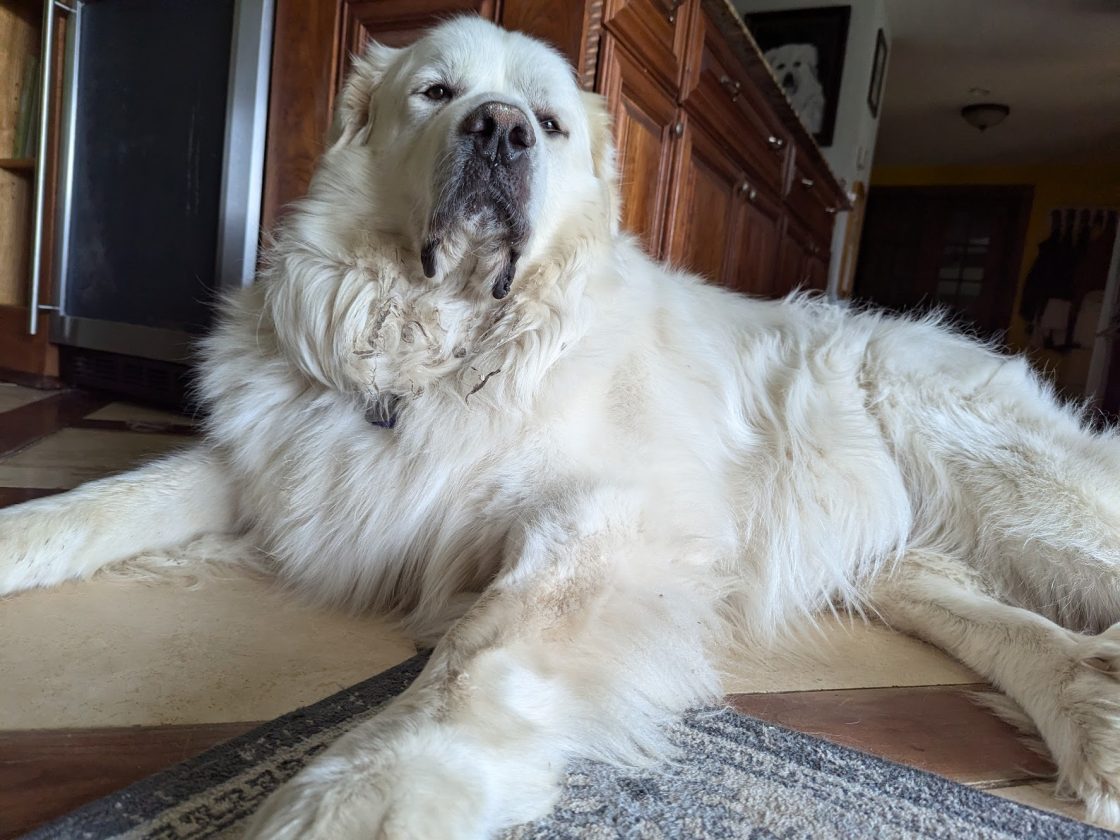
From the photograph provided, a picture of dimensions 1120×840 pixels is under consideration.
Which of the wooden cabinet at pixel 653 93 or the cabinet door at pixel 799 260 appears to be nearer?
the wooden cabinet at pixel 653 93

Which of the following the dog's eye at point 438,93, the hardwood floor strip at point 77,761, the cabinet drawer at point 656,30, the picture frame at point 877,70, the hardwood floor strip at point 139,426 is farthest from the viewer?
the picture frame at point 877,70

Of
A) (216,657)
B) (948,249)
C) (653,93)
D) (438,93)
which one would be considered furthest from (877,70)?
(216,657)

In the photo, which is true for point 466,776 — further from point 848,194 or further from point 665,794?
point 848,194

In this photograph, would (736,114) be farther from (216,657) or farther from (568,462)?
(216,657)

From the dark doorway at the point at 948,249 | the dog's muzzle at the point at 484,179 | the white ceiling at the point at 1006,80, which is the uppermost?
the white ceiling at the point at 1006,80

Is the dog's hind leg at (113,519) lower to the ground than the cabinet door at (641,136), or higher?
lower

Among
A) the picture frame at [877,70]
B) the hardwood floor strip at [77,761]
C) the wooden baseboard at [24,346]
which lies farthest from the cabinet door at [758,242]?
the hardwood floor strip at [77,761]

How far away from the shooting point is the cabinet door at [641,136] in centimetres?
221

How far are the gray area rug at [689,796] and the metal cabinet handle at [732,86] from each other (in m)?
2.66

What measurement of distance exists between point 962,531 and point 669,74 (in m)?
1.77

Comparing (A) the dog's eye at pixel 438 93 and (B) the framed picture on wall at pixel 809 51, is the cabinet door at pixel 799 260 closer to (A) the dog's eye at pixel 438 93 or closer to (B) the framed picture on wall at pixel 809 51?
(B) the framed picture on wall at pixel 809 51

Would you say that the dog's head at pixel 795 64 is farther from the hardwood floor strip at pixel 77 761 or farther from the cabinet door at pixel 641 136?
the hardwood floor strip at pixel 77 761

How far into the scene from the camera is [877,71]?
6.39m

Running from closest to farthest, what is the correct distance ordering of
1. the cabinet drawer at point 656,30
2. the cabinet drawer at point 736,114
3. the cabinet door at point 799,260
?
the cabinet drawer at point 656,30 < the cabinet drawer at point 736,114 < the cabinet door at point 799,260
